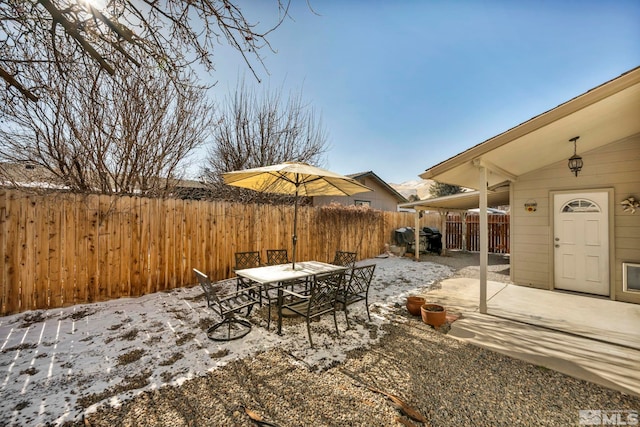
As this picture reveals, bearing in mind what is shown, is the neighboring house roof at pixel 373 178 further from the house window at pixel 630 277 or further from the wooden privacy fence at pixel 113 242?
the house window at pixel 630 277

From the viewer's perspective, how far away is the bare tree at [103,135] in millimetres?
4270

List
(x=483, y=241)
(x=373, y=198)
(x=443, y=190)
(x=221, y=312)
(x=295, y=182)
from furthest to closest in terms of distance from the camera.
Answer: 1. (x=443, y=190)
2. (x=373, y=198)
3. (x=295, y=182)
4. (x=483, y=241)
5. (x=221, y=312)

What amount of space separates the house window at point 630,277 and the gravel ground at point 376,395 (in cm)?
406

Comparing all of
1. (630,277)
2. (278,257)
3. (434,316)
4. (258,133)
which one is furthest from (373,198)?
(434,316)

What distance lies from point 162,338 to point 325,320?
234cm

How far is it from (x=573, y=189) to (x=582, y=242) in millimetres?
1186

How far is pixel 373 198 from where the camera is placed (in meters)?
14.9

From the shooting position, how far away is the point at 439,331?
3.59 m

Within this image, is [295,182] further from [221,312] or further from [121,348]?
[121,348]

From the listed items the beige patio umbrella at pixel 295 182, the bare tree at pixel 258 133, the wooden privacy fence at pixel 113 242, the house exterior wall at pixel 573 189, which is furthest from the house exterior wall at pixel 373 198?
the house exterior wall at pixel 573 189

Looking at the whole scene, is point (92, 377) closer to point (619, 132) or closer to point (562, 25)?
point (619, 132)

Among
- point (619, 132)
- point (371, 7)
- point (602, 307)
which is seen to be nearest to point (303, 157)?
point (371, 7)

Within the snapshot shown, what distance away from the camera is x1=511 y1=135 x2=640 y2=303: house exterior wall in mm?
4696

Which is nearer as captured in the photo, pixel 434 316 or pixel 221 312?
pixel 221 312
